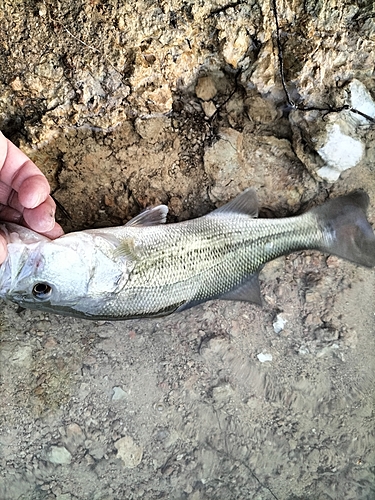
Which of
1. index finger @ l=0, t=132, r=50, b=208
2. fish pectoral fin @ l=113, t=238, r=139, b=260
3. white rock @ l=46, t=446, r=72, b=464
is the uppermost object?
index finger @ l=0, t=132, r=50, b=208

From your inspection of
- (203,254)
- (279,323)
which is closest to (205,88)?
(203,254)

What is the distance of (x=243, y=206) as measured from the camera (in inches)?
128

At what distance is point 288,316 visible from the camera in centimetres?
363

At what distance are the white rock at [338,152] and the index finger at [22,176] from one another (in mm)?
1951

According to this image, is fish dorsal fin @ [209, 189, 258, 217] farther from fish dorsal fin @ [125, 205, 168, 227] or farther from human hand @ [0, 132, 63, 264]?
human hand @ [0, 132, 63, 264]

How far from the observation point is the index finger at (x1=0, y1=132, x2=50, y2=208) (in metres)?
2.72

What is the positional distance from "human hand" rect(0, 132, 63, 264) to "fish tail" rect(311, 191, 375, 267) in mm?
1858

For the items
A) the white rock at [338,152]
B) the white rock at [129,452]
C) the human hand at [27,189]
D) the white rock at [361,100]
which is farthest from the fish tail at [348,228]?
the white rock at [129,452]

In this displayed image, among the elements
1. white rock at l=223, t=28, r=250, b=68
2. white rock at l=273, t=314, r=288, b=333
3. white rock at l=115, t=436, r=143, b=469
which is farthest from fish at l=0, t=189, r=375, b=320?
white rock at l=115, t=436, r=143, b=469

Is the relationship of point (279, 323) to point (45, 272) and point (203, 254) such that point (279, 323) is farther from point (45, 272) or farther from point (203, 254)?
point (45, 272)

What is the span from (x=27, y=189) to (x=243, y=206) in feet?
4.87

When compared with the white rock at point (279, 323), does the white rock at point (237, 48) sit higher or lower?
higher

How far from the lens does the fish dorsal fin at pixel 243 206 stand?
324 centimetres

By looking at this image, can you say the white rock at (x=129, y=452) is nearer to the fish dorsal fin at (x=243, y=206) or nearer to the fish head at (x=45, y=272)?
the fish head at (x=45, y=272)
